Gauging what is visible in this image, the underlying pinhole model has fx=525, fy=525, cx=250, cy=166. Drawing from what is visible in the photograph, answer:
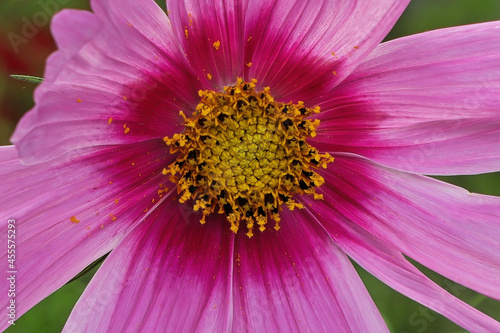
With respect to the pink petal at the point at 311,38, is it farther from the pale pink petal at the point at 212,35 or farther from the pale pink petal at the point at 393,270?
the pale pink petal at the point at 393,270

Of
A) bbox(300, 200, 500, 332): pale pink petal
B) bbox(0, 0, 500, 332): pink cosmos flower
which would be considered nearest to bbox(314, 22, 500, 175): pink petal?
bbox(0, 0, 500, 332): pink cosmos flower

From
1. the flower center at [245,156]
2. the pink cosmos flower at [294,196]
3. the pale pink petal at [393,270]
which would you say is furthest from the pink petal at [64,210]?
the pale pink petal at [393,270]

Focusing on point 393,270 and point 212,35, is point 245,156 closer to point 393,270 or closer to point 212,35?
point 212,35

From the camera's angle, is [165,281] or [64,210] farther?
[165,281]

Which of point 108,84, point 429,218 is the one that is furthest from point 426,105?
point 108,84

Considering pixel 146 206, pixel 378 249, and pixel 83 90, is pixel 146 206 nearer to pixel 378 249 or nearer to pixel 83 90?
pixel 83 90

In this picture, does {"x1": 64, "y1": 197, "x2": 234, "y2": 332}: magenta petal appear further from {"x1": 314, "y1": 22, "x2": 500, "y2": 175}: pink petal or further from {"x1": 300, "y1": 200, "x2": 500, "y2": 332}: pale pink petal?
{"x1": 314, "y1": 22, "x2": 500, "y2": 175}: pink petal

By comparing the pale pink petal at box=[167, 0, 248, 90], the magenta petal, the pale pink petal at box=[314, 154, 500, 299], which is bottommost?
the magenta petal
